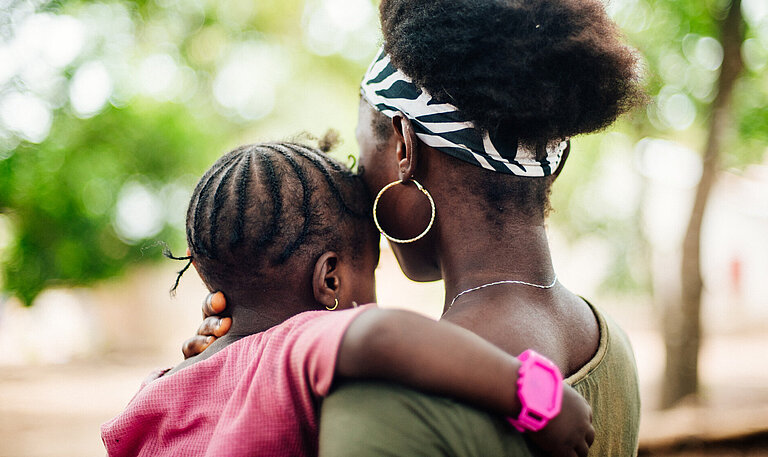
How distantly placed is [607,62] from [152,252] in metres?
12.2

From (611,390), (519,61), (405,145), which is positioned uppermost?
(519,61)

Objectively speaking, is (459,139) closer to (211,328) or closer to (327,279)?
(327,279)

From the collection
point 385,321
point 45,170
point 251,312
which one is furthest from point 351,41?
point 385,321

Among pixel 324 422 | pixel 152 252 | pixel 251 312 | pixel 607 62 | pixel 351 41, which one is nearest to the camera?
pixel 324 422

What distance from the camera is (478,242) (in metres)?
1.58

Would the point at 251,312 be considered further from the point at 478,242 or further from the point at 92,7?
the point at 92,7

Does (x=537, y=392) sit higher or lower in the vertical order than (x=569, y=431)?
higher

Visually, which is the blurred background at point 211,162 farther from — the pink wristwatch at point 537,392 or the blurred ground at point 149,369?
the pink wristwatch at point 537,392

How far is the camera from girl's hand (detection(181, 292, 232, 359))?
1810mm

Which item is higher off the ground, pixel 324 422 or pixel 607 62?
pixel 607 62

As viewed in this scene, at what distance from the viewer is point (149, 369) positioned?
38.0 feet

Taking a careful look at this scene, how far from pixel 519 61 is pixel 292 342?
796mm

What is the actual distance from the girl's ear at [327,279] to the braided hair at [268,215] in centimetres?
3

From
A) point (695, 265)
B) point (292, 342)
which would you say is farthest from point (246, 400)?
point (695, 265)
